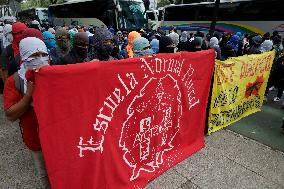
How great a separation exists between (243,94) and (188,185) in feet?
8.95

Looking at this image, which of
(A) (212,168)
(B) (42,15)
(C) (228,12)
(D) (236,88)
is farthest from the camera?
(B) (42,15)

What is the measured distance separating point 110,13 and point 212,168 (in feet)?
51.2

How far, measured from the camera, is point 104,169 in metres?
2.77

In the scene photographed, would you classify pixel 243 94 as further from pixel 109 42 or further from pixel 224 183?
pixel 109 42

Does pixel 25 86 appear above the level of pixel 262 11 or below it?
above

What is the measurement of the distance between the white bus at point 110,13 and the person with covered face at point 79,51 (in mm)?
11986

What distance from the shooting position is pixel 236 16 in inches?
643

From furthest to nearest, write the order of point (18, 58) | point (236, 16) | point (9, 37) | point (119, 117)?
point (236, 16), point (9, 37), point (18, 58), point (119, 117)

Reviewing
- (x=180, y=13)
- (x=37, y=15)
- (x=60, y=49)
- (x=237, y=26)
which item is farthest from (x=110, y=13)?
(x=37, y=15)

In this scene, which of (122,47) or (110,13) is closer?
(122,47)

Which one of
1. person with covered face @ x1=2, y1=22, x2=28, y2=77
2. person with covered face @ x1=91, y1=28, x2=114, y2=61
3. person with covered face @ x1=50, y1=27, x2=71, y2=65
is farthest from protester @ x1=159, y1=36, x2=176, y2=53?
person with covered face @ x1=2, y1=22, x2=28, y2=77

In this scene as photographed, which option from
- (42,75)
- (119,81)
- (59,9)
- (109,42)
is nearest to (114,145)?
(119,81)

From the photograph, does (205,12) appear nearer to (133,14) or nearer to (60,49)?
(133,14)

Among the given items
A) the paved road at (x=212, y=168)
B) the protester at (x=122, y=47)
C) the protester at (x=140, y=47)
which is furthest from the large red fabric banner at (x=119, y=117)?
the protester at (x=122, y=47)
